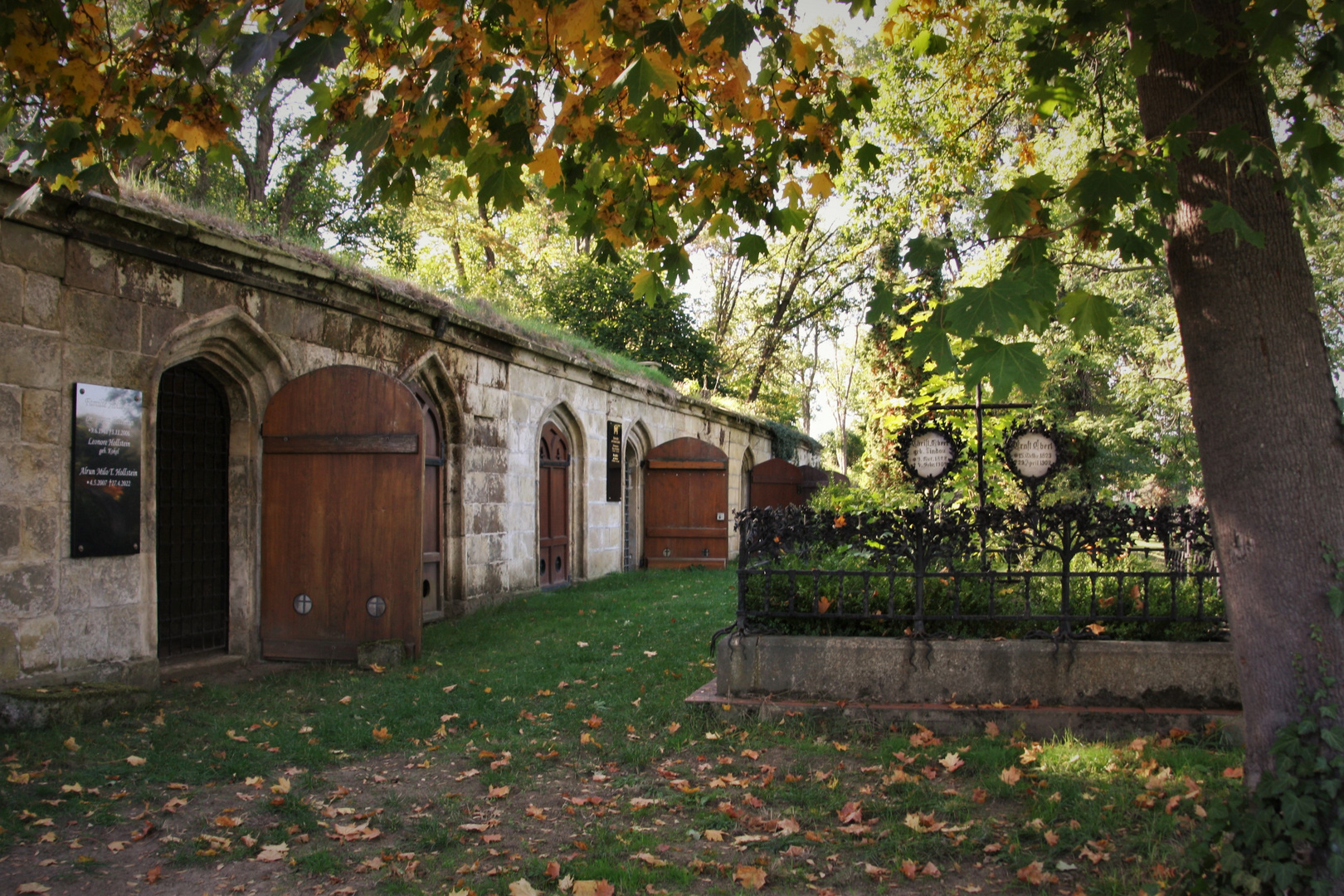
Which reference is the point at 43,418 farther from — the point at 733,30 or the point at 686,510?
the point at 686,510

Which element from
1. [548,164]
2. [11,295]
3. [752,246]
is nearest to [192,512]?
[11,295]

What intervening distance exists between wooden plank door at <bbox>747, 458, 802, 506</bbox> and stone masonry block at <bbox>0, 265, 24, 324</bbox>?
57.0 feet

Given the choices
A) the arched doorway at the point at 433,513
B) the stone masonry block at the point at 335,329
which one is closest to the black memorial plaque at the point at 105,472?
the stone masonry block at the point at 335,329

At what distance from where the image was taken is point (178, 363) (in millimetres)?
7363

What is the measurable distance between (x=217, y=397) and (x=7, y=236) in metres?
2.55

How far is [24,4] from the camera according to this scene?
3.54 metres

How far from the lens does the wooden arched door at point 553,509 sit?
13.4 meters

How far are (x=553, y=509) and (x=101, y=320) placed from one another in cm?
797

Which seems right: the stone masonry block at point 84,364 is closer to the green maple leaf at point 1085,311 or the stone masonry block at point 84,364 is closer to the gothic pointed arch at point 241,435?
the gothic pointed arch at point 241,435

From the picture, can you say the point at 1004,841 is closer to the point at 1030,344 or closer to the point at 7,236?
the point at 1030,344

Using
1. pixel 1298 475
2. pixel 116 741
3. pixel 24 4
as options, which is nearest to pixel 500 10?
pixel 24 4

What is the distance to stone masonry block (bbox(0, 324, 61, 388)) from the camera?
5746 millimetres

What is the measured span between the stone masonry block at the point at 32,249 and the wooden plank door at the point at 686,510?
11463mm

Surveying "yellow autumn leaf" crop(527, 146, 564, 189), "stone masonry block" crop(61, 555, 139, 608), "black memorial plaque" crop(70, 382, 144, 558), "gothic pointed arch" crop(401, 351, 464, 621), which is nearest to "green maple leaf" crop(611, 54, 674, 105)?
"yellow autumn leaf" crop(527, 146, 564, 189)
